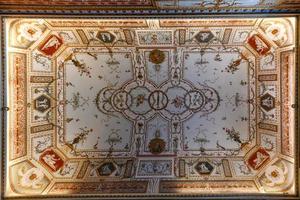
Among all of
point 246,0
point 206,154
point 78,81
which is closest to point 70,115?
point 78,81

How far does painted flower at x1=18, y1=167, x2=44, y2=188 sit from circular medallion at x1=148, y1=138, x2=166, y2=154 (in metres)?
3.56

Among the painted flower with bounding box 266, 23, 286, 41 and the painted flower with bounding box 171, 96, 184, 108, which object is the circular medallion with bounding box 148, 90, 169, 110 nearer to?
the painted flower with bounding box 171, 96, 184, 108

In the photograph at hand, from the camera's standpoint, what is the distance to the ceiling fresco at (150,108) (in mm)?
9578

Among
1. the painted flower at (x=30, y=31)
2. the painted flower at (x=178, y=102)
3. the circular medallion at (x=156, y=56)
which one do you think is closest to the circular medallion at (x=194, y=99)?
the painted flower at (x=178, y=102)

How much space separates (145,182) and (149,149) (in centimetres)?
129

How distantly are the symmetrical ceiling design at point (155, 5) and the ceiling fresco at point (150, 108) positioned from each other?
4.21ft

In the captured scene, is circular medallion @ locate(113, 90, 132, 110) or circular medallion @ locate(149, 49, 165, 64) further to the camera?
circular medallion @ locate(113, 90, 132, 110)

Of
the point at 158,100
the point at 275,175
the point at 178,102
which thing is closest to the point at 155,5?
the point at 158,100

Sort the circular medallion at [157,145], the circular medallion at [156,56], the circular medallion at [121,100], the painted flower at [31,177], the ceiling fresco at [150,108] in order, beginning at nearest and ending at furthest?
the ceiling fresco at [150,108] < the painted flower at [31,177] < the circular medallion at [156,56] < the circular medallion at [157,145] < the circular medallion at [121,100]

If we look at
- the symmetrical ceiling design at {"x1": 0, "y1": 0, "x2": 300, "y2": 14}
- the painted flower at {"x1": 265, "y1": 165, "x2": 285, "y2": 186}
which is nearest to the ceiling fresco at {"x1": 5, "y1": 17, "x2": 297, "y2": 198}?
the painted flower at {"x1": 265, "y1": 165, "x2": 285, "y2": 186}

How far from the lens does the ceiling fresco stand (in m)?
9.58

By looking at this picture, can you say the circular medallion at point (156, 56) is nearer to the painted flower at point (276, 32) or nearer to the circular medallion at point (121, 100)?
the circular medallion at point (121, 100)

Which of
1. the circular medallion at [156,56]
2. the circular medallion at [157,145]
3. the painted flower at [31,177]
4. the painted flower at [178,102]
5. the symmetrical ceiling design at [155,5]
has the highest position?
the symmetrical ceiling design at [155,5]

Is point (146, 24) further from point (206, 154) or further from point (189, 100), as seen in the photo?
point (206, 154)
